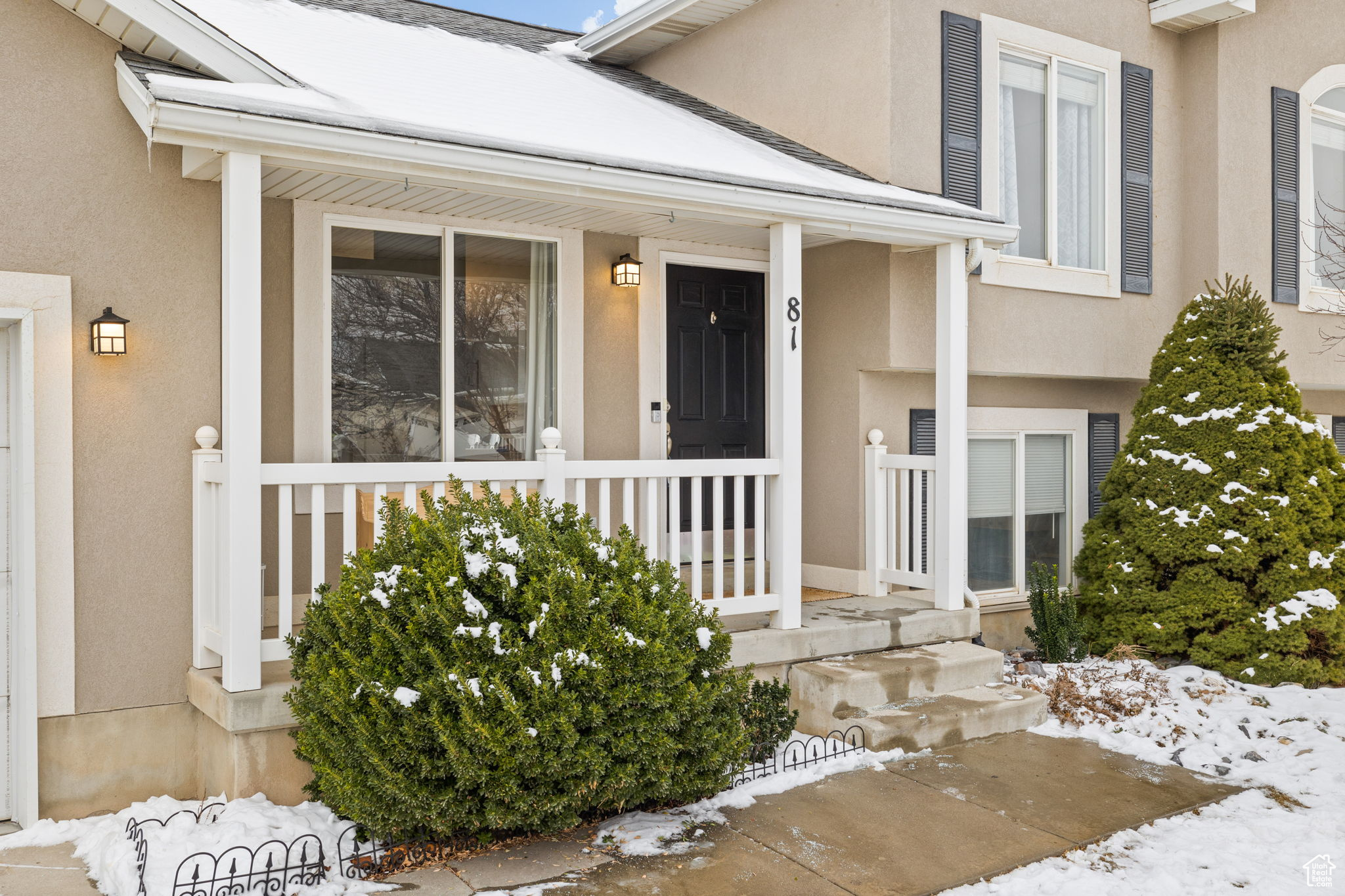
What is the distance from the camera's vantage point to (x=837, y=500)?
7250 millimetres

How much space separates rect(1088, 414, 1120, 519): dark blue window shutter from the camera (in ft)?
27.4

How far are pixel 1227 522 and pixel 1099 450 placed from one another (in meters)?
1.65

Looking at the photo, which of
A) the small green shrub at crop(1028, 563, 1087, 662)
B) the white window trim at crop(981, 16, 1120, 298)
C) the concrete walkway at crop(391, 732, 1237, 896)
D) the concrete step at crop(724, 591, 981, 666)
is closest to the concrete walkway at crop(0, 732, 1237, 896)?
the concrete walkway at crop(391, 732, 1237, 896)

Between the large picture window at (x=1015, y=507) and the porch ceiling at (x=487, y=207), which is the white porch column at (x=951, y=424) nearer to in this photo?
the porch ceiling at (x=487, y=207)

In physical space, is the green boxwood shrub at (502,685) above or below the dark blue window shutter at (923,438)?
below

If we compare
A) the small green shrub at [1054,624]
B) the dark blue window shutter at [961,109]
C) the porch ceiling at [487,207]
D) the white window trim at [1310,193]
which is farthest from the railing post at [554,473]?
the white window trim at [1310,193]

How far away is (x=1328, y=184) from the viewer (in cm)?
931

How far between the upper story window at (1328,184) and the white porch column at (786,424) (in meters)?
5.90

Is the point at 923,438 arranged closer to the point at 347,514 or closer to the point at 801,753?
the point at 801,753

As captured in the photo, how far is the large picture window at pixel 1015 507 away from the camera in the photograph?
7734mm

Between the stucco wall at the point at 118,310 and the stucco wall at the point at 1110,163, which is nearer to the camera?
the stucco wall at the point at 118,310

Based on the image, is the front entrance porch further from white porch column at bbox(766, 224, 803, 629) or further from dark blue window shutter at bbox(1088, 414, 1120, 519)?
dark blue window shutter at bbox(1088, 414, 1120, 519)

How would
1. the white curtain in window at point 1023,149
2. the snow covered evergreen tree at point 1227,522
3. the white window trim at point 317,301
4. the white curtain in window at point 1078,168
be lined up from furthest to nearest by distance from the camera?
the white curtain in window at point 1078,168 → the white curtain in window at point 1023,149 → the snow covered evergreen tree at point 1227,522 → the white window trim at point 317,301

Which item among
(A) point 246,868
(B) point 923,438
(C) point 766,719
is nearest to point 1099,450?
(B) point 923,438
